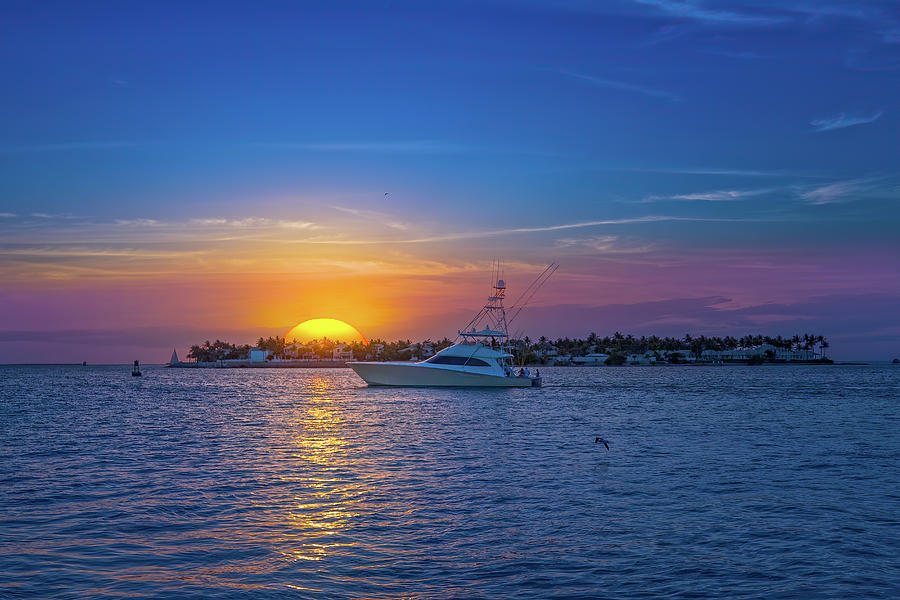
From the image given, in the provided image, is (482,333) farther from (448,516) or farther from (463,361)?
(448,516)

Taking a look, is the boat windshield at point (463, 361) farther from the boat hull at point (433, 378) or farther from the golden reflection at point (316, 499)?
the golden reflection at point (316, 499)

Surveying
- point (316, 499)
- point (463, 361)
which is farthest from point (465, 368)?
point (316, 499)

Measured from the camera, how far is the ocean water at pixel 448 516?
12789mm

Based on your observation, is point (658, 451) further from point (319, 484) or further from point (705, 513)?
point (319, 484)

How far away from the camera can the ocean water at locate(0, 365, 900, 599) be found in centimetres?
1279

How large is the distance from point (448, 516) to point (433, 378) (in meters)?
57.9

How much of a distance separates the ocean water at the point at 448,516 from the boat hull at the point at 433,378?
3595cm

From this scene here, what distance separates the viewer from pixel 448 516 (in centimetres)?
1770

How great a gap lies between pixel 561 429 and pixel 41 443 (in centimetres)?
2767

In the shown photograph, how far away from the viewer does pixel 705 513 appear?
18.4m

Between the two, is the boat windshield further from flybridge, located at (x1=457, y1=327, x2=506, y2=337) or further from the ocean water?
the ocean water

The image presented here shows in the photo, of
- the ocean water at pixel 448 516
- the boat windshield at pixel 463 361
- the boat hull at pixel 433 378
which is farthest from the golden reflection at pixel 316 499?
the boat windshield at pixel 463 361

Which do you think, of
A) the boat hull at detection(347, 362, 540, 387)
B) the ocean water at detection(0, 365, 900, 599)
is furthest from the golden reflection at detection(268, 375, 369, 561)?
the boat hull at detection(347, 362, 540, 387)

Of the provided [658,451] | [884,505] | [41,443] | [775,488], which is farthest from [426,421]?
[884,505]
